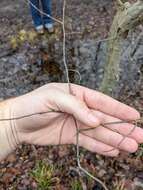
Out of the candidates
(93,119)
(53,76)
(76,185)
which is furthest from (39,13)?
(93,119)

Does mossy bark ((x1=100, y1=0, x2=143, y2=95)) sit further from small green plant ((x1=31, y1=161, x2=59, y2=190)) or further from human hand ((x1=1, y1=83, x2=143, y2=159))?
small green plant ((x1=31, y1=161, x2=59, y2=190))

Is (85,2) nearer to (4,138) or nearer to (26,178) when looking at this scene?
(26,178)

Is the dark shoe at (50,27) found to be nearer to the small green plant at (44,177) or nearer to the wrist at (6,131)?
the small green plant at (44,177)

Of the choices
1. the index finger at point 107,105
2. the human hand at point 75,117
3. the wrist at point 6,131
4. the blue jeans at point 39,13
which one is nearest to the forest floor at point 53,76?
the blue jeans at point 39,13

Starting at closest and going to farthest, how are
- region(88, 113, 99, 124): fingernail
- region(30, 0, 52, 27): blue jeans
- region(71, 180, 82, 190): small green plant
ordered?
region(88, 113, 99, 124): fingernail
region(71, 180, 82, 190): small green plant
region(30, 0, 52, 27): blue jeans

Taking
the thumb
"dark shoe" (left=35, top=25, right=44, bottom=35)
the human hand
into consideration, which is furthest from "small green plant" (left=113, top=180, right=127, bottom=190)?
"dark shoe" (left=35, top=25, right=44, bottom=35)
